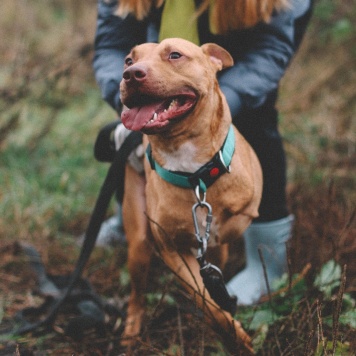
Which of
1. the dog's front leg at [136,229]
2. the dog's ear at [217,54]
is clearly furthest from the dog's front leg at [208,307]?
the dog's ear at [217,54]

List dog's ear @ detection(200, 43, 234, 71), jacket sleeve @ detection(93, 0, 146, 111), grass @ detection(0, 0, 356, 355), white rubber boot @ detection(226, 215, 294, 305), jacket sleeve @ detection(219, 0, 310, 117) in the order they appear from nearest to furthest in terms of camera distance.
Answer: dog's ear @ detection(200, 43, 234, 71), grass @ detection(0, 0, 356, 355), jacket sleeve @ detection(219, 0, 310, 117), jacket sleeve @ detection(93, 0, 146, 111), white rubber boot @ detection(226, 215, 294, 305)

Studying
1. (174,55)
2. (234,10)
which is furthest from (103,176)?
(174,55)

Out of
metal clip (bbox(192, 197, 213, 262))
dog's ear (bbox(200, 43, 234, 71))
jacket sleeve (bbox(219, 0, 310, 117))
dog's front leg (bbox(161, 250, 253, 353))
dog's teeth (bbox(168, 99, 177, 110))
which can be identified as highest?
dog's ear (bbox(200, 43, 234, 71))

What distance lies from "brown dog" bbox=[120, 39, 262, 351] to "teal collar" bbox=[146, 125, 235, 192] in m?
0.01

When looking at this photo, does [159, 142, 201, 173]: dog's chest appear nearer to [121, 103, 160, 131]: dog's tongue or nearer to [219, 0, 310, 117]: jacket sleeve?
[121, 103, 160, 131]: dog's tongue

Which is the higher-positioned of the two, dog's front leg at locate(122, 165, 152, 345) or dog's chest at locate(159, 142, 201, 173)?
dog's chest at locate(159, 142, 201, 173)

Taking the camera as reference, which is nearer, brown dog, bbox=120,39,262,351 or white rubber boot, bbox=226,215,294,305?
brown dog, bbox=120,39,262,351

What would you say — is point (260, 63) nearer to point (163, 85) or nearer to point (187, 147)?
point (187, 147)

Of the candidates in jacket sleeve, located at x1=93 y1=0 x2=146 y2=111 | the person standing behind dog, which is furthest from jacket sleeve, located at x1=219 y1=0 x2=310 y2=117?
jacket sleeve, located at x1=93 y1=0 x2=146 y2=111

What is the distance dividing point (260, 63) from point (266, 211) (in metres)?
0.88

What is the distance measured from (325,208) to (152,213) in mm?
1527

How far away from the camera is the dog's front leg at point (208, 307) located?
2083 mm

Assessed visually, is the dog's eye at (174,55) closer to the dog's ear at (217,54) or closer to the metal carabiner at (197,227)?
the dog's ear at (217,54)

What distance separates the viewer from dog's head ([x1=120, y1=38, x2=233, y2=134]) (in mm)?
1779
